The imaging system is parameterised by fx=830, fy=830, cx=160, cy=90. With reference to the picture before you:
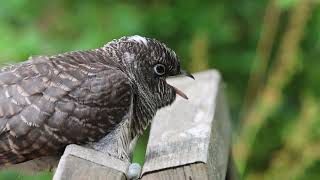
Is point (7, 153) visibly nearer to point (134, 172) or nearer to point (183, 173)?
point (134, 172)

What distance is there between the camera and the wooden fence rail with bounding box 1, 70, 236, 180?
2002 millimetres

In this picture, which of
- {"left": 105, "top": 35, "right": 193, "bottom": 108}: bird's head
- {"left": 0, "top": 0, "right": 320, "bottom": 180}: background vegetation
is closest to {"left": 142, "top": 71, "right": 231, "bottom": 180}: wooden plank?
{"left": 105, "top": 35, "right": 193, "bottom": 108}: bird's head

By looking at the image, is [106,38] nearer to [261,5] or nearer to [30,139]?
[261,5]

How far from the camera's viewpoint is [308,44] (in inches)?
190

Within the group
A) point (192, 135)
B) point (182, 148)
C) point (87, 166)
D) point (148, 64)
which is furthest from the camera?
point (148, 64)

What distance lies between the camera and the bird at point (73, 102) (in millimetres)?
2445

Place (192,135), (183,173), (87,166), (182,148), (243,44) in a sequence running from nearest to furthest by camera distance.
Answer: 1. (87,166)
2. (183,173)
3. (182,148)
4. (192,135)
5. (243,44)

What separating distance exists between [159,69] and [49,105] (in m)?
0.59

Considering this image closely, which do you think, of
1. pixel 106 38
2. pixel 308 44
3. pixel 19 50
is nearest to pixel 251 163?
pixel 308 44

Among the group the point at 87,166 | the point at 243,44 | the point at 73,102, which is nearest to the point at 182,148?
the point at 73,102

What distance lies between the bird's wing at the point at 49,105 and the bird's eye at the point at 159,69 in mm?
295

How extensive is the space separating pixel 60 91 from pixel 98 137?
18 cm

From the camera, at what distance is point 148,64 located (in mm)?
2877

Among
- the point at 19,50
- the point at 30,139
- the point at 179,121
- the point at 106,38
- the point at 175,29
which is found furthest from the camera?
the point at 175,29
